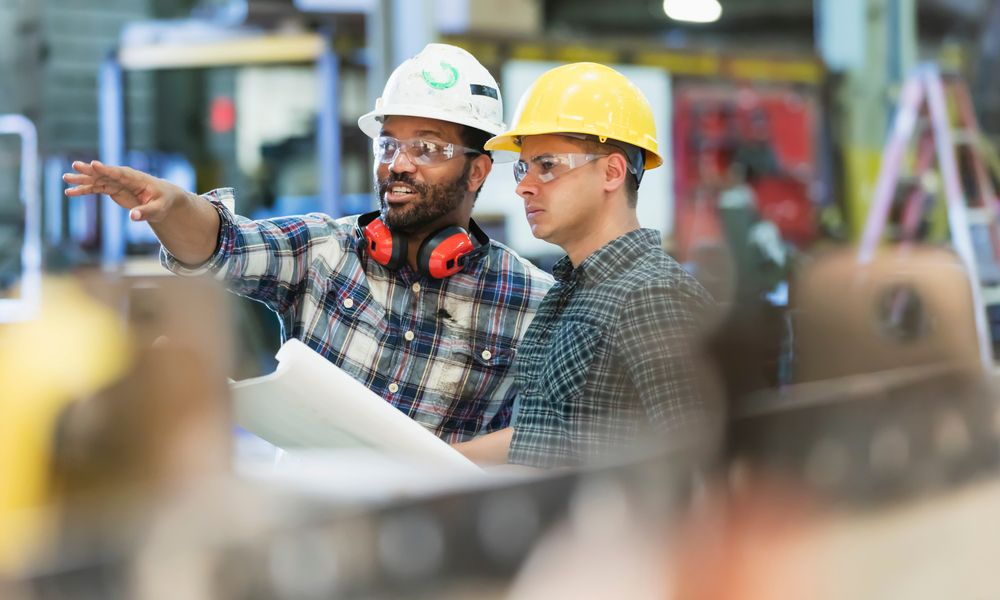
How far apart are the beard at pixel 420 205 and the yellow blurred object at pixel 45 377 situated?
79.0 inches

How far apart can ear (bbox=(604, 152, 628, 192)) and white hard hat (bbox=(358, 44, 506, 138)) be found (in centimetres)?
37

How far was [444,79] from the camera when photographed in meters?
2.56

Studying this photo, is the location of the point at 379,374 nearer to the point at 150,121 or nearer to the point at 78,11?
the point at 150,121

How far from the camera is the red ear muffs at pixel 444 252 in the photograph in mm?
2496

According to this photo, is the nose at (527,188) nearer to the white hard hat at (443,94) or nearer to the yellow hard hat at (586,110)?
the yellow hard hat at (586,110)

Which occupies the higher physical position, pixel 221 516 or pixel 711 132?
pixel 711 132

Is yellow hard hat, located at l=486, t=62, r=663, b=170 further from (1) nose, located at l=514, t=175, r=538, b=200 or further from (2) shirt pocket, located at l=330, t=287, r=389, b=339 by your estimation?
(2) shirt pocket, located at l=330, t=287, r=389, b=339

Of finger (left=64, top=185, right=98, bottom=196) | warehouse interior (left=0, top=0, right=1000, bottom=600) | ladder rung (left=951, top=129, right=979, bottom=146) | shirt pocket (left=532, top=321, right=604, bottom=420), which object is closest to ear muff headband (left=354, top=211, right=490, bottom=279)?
shirt pocket (left=532, top=321, right=604, bottom=420)

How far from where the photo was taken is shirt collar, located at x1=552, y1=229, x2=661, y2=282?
7.18ft

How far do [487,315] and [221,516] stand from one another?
2134 millimetres

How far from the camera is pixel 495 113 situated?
2.66 metres

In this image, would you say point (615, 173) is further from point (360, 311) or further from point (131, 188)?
point (131, 188)

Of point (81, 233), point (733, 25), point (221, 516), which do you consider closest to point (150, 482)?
point (221, 516)

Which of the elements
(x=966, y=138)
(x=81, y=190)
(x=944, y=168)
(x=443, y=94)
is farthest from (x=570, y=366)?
(x=966, y=138)
